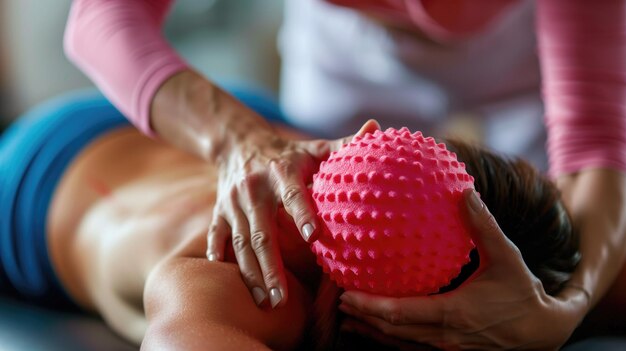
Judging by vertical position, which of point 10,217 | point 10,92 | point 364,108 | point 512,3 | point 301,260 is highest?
point 512,3

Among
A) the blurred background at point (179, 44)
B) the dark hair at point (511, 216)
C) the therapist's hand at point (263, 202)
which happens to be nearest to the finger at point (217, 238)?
the therapist's hand at point (263, 202)

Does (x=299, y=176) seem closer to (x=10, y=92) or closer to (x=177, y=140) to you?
(x=177, y=140)

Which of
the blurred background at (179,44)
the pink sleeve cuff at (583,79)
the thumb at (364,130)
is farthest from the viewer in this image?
the blurred background at (179,44)

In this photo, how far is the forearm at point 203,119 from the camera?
0.91 metres

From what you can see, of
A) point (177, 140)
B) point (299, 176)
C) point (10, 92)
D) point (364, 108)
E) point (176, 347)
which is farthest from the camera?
point (10, 92)

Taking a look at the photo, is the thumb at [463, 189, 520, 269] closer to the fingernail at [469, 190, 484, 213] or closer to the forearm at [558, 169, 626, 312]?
the fingernail at [469, 190, 484, 213]

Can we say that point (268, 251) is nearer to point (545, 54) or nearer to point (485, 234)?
point (485, 234)

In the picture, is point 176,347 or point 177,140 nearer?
point 176,347

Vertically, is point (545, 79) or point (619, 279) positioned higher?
point (545, 79)

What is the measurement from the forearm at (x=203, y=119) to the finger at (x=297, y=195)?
0.07 metres

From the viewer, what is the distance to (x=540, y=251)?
0.83 m

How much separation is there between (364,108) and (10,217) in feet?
2.09

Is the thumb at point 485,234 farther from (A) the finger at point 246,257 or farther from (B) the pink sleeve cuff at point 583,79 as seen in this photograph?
(B) the pink sleeve cuff at point 583,79

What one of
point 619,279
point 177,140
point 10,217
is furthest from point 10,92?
point 619,279
